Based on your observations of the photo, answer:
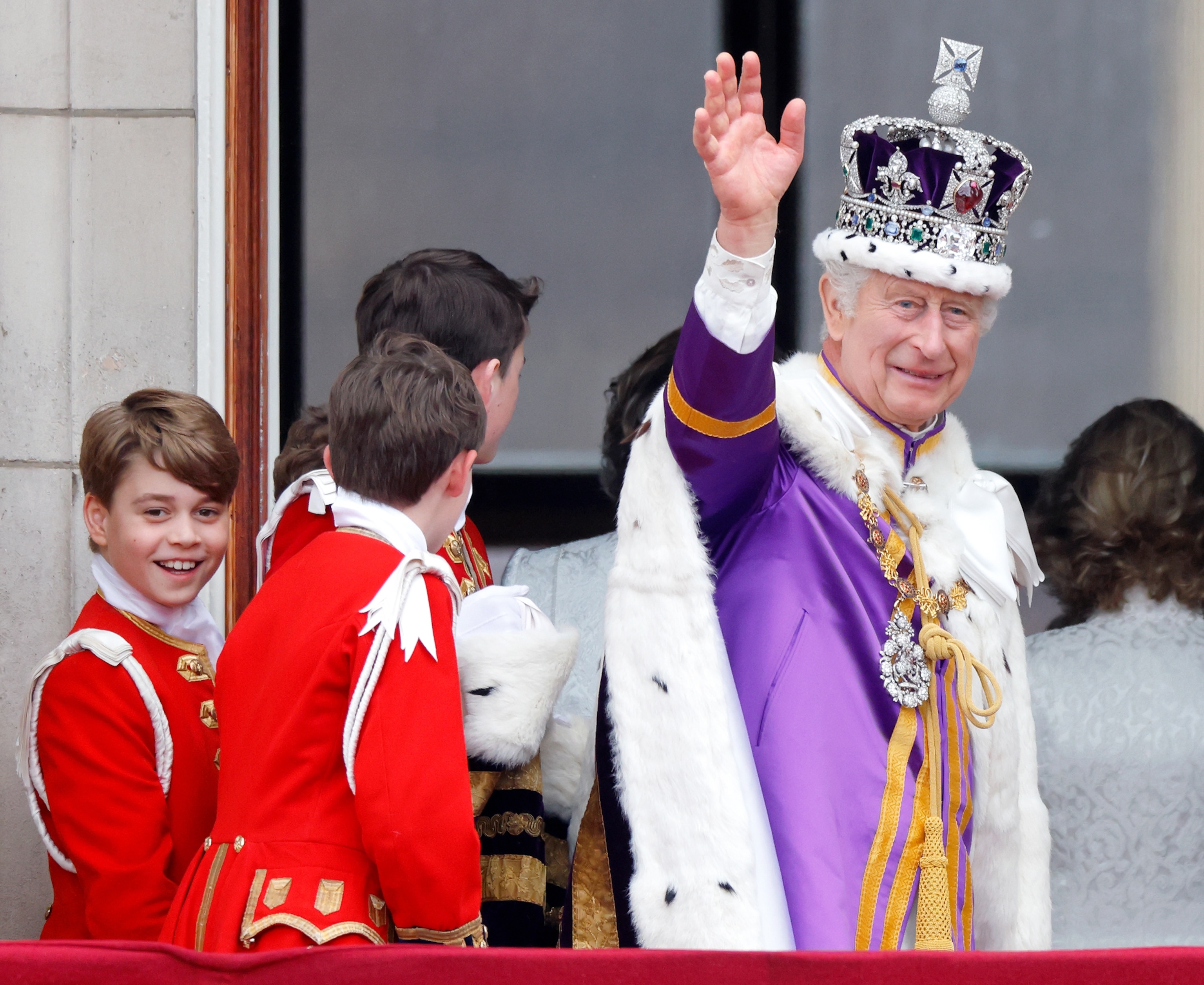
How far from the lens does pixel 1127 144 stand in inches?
133

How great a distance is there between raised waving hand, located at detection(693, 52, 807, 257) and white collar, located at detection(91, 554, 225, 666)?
1.12 m

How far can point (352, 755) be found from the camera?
168cm

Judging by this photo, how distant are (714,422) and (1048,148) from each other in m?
1.96

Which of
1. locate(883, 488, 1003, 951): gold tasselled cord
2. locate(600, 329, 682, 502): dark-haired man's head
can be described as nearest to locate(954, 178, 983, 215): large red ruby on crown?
locate(883, 488, 1003, 951): gold tasselled cord

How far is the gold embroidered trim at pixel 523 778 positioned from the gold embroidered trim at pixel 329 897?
29cm

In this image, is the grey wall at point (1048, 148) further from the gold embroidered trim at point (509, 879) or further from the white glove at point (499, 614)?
the gold embroidered trim at point (509, 879)

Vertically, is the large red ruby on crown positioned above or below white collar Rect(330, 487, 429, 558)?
above

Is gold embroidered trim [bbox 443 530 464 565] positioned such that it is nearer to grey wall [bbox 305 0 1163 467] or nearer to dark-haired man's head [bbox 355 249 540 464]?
dark-haired man's head [bbox 355 249 540 464]

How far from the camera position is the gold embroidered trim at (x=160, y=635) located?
7.36 feet

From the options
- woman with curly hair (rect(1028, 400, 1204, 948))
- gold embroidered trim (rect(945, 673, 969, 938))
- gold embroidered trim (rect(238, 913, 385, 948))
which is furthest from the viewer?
woman with curly hair (rect(1028, 400, 1204, 948))

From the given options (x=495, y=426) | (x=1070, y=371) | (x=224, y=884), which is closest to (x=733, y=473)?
(x=495, y=426)

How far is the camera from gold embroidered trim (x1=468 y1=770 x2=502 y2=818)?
1875mm

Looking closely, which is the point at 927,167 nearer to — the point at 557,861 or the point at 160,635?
the point at 557,861

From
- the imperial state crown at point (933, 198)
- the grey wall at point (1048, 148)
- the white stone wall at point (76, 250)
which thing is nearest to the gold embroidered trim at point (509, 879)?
the imperial state crown at point (933, 198)
